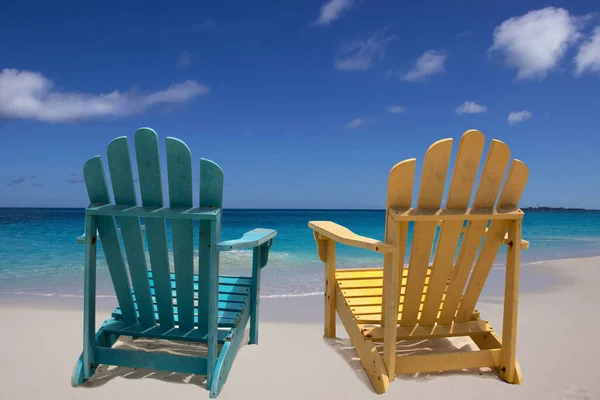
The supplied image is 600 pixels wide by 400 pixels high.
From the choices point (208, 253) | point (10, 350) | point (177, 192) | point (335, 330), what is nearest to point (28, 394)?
point (10, 350)

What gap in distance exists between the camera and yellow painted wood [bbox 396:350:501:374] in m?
2.50

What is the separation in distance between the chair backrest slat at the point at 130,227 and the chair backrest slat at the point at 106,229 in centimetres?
6

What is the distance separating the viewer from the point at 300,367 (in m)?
2.78

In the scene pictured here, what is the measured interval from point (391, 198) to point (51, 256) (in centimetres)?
969

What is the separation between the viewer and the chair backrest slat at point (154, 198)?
89.8 inches

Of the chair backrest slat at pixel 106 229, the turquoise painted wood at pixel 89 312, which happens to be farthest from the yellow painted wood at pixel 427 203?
the turquoise painted wood at pixel 89 312

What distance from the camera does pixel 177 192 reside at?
228 cm

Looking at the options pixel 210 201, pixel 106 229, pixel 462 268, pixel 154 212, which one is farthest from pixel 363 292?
pixel 106 229

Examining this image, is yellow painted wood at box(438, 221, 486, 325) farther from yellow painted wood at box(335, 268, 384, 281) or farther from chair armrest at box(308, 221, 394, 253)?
yellow painted wood at box(335, 268, 384, 281)

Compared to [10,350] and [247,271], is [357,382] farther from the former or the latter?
[247,271]

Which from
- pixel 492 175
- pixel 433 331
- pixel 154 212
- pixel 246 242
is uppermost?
pixel 492 175

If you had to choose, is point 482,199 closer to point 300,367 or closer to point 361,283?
point 361,283

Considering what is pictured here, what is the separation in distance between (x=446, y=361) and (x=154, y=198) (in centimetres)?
199

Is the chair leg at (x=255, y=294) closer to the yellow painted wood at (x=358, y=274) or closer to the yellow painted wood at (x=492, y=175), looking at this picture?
the yellow painted wood at (x=358, y=274)
